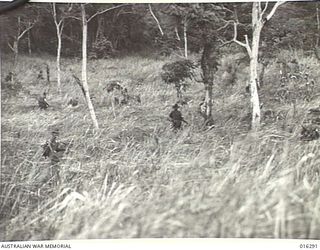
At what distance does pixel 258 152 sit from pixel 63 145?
36 cm

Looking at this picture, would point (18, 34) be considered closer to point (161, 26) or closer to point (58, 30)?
point (58, 30)

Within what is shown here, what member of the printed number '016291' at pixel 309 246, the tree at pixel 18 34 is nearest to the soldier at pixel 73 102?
the tree at pixel 18 34

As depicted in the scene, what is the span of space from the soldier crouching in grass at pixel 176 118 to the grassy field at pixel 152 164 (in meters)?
0.01

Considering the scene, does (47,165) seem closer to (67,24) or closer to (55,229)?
(55,229)

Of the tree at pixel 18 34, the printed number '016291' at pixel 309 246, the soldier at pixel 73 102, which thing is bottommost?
the printed number '016291' at pixel 309 246

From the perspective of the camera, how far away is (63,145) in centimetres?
90

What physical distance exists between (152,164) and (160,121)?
82 mm

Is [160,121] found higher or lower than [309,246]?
higher

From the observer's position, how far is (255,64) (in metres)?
0.91

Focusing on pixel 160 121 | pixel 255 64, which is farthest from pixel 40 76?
pixel 255 64

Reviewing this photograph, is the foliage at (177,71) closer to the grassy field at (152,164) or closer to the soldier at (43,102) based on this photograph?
the grassy field at (152,164)

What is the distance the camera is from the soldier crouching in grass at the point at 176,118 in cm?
91

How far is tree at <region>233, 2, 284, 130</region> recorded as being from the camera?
2.98 feet

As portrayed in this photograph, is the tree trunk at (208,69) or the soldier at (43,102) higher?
the tree trunk at (208,69)
